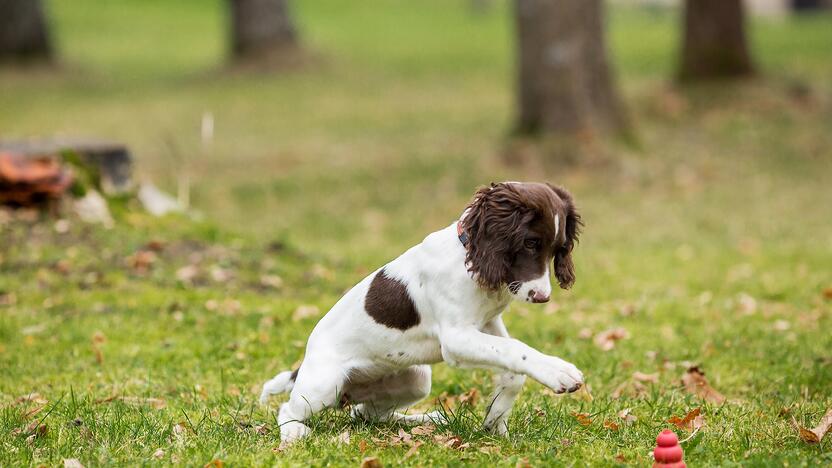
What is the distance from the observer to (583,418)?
196 inches

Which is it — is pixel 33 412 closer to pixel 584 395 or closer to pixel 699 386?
pixel 584 395

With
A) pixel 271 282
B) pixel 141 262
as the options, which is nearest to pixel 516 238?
pixel 271 282

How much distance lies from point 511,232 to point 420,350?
769 millimetres

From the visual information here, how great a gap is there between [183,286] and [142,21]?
2813cm

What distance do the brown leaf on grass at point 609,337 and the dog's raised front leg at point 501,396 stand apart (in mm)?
2476

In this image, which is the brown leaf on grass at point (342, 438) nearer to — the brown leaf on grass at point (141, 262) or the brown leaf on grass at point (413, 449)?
the brown leaf on grass at point (413, 449)

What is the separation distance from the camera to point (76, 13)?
35625 mm

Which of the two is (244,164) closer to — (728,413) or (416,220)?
(416,220)

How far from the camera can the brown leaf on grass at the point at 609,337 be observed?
709cm

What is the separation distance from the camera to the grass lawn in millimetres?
4832

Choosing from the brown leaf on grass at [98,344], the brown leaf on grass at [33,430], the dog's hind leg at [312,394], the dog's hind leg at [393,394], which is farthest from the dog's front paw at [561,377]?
the brown leaf on grass at [98,344]

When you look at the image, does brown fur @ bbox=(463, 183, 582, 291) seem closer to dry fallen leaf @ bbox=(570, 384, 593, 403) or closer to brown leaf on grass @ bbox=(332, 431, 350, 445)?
brown leaf on grass @ bbox=(332, 431, 350, 445)

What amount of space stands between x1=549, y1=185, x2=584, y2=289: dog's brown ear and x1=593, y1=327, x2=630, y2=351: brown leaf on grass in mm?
2639

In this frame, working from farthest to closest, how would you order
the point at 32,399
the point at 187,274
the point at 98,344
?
the point at 187,274 → the point at 98,344 → the point at 32,399
